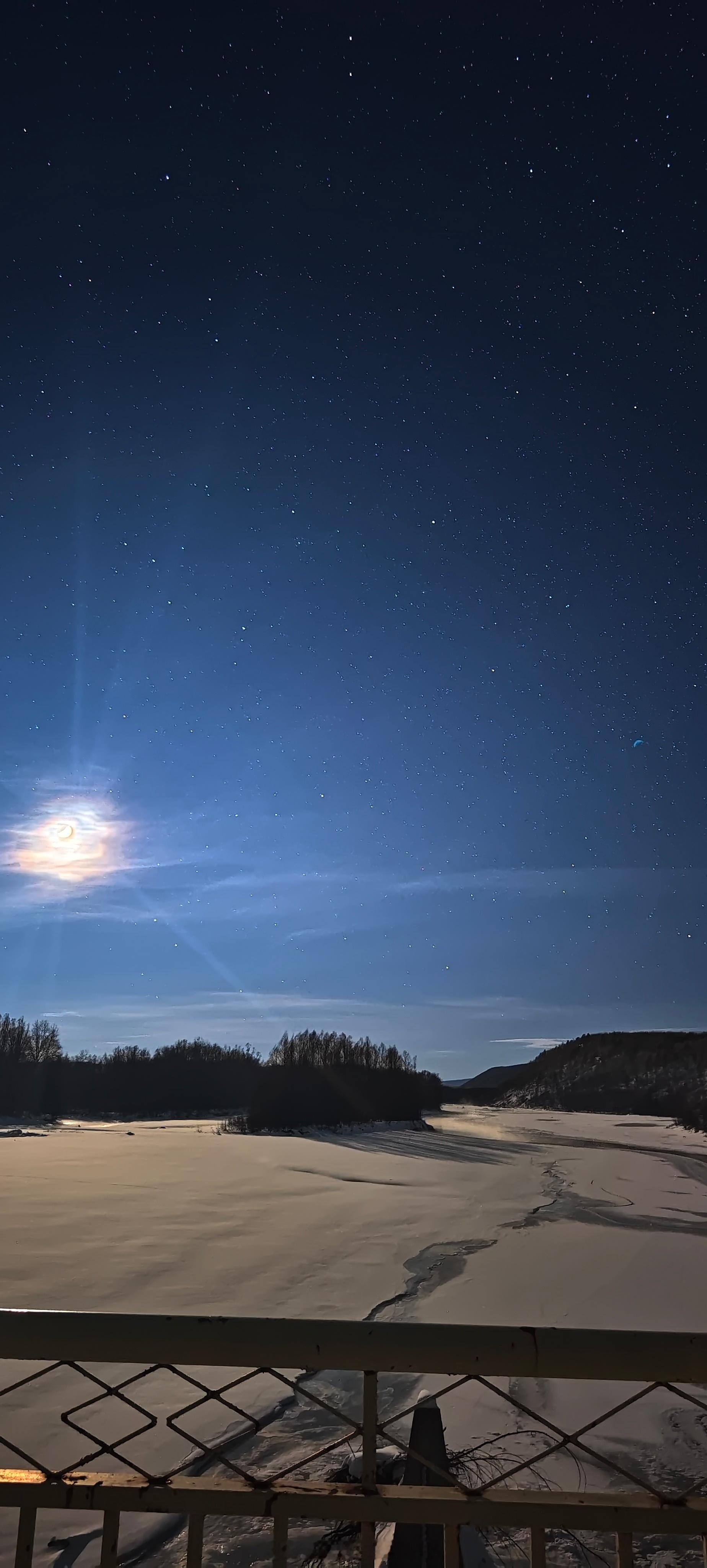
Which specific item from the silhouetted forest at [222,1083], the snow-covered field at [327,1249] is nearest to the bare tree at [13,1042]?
the silhouetted forest at [222,1083]

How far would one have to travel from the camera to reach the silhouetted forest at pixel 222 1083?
54.0 meters

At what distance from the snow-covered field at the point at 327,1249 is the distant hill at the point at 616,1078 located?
86.4m

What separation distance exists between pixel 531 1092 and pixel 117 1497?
178918 mm

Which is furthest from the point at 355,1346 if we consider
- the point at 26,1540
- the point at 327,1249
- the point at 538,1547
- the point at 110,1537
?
the point at 327,1249

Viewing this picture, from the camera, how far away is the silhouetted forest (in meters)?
54.0

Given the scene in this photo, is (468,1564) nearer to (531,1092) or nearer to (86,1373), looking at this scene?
(86,1373)

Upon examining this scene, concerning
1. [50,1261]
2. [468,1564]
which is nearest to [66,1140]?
[50,1261]

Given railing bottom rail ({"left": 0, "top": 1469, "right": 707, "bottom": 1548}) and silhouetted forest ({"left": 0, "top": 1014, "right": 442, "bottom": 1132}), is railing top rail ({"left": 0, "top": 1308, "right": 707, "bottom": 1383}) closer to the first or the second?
railing bottom rail ({"left": 0, "top": 1469, "right": 707, "bottom": 1548})

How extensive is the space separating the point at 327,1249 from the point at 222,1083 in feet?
273

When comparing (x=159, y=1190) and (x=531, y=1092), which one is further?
(x=531, y=1092)

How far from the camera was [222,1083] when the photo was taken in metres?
91.9

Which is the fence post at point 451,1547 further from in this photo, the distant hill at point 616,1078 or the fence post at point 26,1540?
the distant hill at point 616,1078

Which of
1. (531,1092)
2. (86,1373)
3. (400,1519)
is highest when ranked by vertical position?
(86,1373)

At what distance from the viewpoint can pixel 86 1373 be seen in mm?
2047
